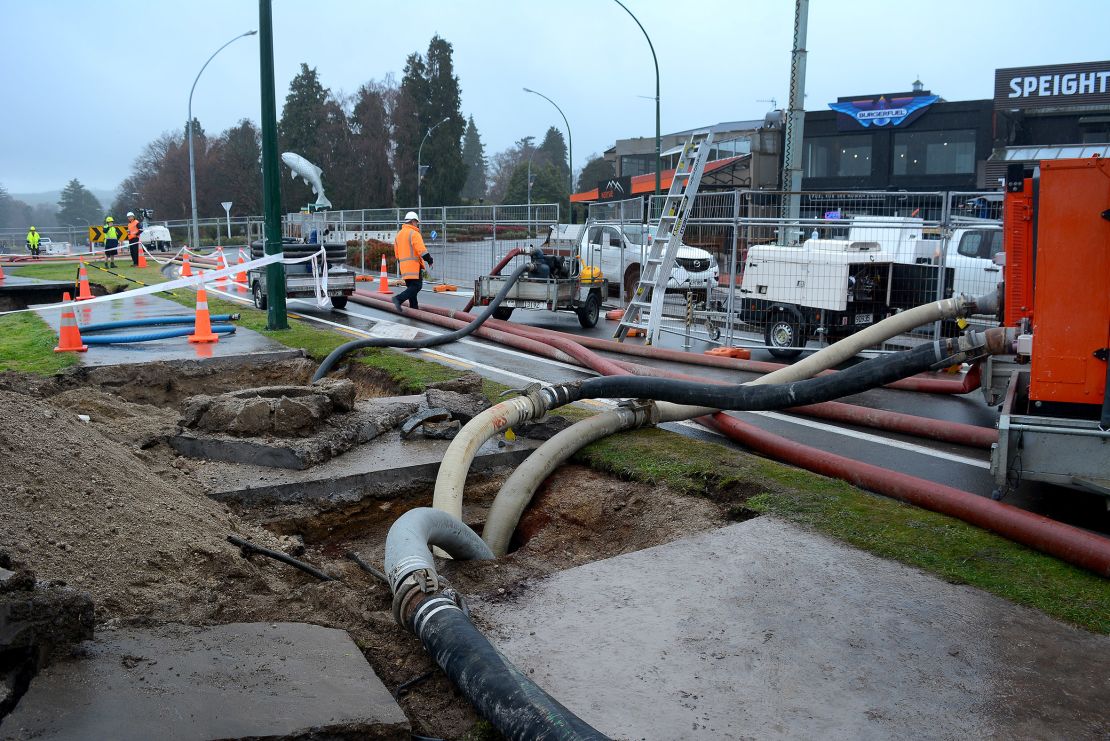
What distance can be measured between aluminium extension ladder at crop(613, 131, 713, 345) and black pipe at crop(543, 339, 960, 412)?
616cm

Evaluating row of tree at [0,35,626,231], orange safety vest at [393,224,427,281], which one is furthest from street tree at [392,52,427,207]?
orange safety vest at [393,224,427,281]

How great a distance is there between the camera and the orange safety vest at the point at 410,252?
1614 cm

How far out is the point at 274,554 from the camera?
4.73 metres

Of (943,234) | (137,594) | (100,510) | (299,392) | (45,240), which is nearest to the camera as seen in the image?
(137,594)

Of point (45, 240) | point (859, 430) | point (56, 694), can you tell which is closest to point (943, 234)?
point (859, 430)

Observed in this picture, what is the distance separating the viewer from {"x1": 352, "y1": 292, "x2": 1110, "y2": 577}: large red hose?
4.32m

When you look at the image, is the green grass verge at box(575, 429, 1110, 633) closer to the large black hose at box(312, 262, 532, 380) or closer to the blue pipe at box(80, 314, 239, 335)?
the large black hose at box(312, 262, 532, 380)

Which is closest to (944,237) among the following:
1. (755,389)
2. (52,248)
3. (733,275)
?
(733,275)

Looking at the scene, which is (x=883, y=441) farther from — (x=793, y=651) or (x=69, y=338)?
(x=69, y=338)

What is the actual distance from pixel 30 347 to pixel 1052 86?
4186cm

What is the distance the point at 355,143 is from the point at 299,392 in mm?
69504

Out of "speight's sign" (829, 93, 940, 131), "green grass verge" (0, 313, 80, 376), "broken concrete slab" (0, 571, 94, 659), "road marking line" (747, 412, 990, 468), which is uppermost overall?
"speight's sign" (829, 93, 940, 131)

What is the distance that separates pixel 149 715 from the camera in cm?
276

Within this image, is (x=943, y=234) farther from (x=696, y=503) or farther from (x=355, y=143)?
(x=355, y=143)
